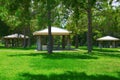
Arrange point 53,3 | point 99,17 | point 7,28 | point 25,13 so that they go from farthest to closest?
point 7,28 → point 99,17 → point 25,13 → point 53,3

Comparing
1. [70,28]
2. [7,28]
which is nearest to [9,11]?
[70,28]

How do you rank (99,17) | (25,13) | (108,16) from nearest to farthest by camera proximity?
(25,13)
(108,16)
(99,17)

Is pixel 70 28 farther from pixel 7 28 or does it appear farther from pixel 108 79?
pixel 108 79

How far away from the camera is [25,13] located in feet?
53.2

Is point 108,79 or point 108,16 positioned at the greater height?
point 108,16

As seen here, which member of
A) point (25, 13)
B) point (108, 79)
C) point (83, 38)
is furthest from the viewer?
point (83, 38)

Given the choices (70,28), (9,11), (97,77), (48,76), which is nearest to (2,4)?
(9,11)

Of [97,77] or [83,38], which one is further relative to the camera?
[83,38]

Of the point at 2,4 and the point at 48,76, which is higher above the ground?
the point at 2,4

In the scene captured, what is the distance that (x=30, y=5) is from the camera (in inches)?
630

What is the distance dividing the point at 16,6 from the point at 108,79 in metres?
5.44

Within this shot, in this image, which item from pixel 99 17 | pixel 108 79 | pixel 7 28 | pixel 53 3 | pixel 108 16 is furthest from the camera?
pixel 7 28

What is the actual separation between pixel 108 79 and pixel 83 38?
75574 mm

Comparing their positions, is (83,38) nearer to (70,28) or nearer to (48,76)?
(70,28)
